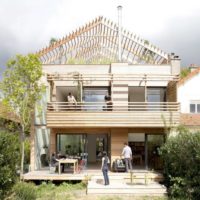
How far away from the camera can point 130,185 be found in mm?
16797

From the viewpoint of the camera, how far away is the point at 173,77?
67.4ft

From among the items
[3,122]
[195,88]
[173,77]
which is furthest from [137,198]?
[195,88]

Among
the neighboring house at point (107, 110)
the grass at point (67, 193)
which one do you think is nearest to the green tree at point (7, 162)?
the grass at point (67, 193)

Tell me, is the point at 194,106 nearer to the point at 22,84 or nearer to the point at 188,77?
the point at 188,77

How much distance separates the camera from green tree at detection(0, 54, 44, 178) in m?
19.3

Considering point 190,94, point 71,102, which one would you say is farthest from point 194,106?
point 71,102

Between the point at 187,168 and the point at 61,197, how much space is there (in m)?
5.72

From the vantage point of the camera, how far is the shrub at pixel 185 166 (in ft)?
49.1

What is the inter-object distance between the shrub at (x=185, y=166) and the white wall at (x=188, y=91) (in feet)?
38.2

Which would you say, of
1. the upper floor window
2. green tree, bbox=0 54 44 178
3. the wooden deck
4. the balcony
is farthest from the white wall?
green tree, bbox=0 54 44 178

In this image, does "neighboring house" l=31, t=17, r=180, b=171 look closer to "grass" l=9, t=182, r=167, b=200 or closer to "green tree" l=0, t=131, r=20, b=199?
"grass" l=9, t=182, r=167, b=200

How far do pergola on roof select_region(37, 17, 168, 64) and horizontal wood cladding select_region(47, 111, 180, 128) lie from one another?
609 cm

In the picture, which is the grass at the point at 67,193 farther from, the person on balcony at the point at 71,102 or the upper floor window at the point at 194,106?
the upper floor window at the point at 194,106

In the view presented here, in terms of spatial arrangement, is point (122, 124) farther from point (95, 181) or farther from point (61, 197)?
point (61, 197)
